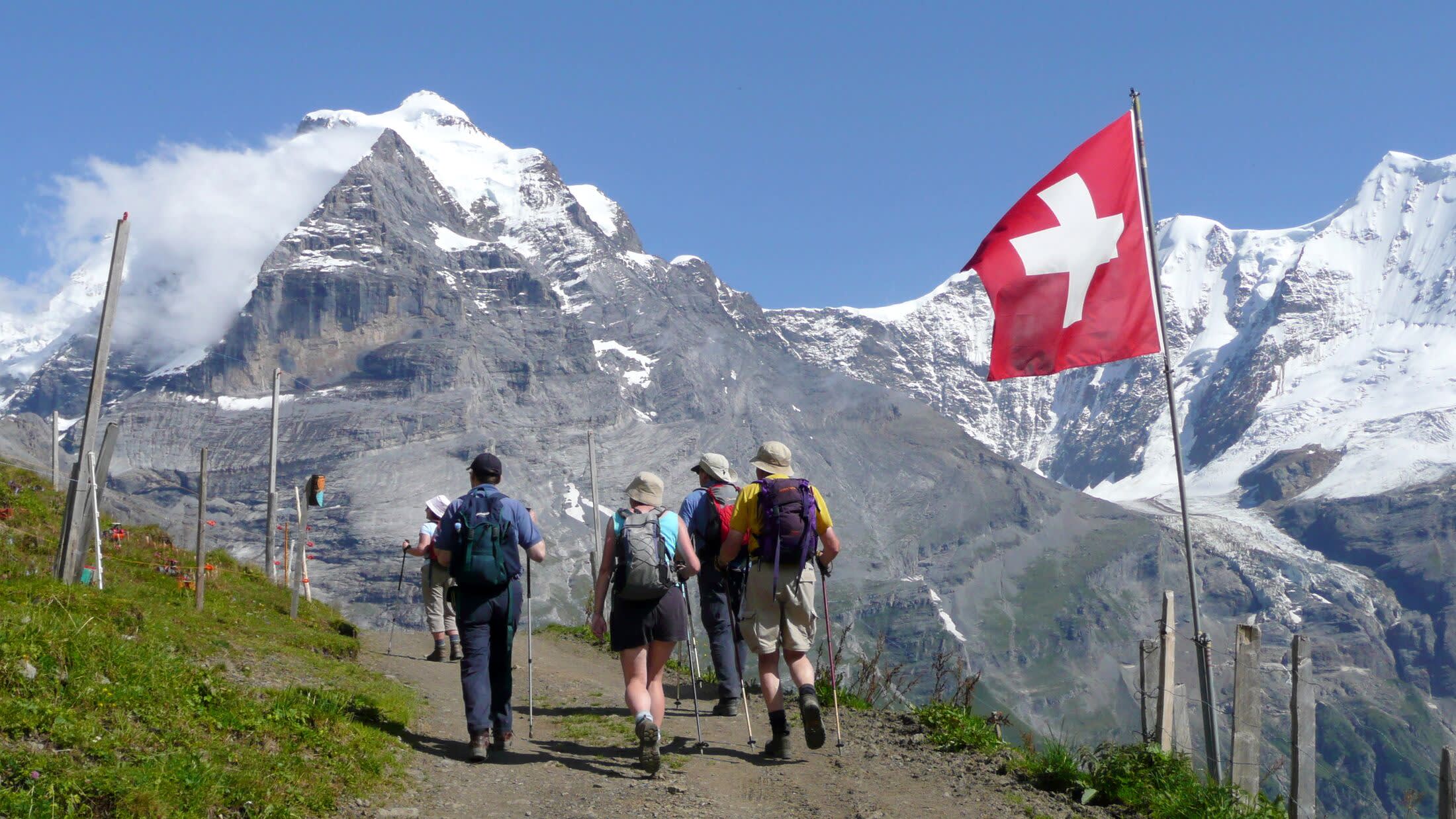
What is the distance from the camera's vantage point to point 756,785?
968 cm

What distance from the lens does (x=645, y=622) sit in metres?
10.3

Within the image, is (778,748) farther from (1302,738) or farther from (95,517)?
(95,517)

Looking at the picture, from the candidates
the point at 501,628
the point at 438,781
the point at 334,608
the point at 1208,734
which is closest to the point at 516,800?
the point at 438,781

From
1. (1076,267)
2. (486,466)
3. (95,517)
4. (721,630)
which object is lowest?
(721,630)

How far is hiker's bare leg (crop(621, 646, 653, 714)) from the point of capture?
10.1 m

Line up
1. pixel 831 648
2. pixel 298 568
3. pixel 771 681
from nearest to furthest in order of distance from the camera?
pixel 771 681, pixel 831 648, pixel 298 568

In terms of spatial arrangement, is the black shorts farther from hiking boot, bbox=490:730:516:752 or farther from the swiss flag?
the swiss flag

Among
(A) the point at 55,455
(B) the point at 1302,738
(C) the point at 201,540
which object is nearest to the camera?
(B) the point at 1302,738

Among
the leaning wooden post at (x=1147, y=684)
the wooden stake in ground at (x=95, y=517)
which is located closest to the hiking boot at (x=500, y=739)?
the leaning wooden post at (x=1147, y=684)

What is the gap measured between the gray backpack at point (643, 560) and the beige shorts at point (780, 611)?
712 millimetres

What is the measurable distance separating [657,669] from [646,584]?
88 centimetres

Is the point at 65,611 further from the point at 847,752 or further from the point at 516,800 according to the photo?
the point at 847,752

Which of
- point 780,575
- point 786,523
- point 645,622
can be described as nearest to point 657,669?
point 645,622

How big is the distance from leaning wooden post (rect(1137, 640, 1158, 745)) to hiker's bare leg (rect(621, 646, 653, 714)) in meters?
4.06
